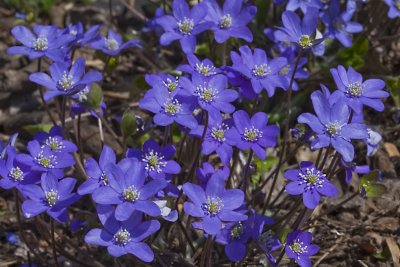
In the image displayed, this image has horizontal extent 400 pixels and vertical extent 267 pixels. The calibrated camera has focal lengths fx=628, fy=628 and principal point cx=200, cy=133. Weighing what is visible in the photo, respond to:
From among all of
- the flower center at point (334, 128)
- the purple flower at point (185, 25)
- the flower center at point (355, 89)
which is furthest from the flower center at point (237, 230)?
the purple flower at point (185, 25)

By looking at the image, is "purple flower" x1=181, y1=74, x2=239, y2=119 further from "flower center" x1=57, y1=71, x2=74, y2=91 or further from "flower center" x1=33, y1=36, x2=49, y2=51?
"flower center" x1=33, y1=36, x2=49, y2=51

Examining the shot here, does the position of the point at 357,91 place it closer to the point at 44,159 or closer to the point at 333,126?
the point at 333,126

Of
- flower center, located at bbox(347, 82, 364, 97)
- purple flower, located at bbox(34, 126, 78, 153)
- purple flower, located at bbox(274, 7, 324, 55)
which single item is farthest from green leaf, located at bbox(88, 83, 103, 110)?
flower center, located at bbox(347, 82, 364, 97)

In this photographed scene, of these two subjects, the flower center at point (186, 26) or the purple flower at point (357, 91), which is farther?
the flower center at point (186, 26)

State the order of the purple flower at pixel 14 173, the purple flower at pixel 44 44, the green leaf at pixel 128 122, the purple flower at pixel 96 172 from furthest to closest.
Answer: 1. the purple flower at pixel 44 44
2. the green leaf at pixel 128 122
3. the purple flower at pixel 14 173
4. the purple flower at pixel 96 172

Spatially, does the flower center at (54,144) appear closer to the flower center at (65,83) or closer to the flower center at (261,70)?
the flower center at (65,83)

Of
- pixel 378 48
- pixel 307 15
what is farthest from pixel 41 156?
pixel 378 48
